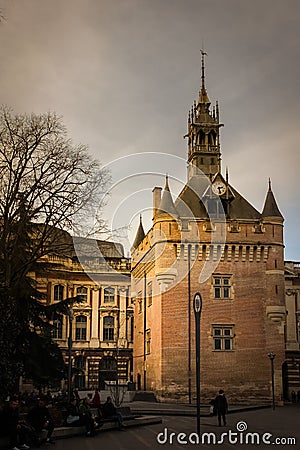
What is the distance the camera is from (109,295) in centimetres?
6122

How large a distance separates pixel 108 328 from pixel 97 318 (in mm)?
1362

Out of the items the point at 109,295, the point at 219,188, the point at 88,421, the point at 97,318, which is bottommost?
the point at 88,421

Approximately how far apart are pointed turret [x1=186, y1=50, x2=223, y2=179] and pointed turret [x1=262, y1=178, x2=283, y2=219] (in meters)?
7.42

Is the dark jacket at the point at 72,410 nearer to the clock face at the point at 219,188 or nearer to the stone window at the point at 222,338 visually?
the stone window at the point at 222,338

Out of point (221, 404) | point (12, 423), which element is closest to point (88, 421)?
point (12, 423)

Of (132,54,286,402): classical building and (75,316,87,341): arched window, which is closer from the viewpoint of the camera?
(132,54,286,402): classical building

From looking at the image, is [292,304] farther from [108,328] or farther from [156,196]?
[156,196]

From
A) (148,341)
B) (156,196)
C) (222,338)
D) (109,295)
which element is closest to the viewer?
(222,338)

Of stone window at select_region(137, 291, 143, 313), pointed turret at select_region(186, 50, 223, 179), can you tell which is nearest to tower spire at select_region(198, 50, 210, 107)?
pointed turret at select_region(186, 50, 223, 179)

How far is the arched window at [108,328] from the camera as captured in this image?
59.7 metres

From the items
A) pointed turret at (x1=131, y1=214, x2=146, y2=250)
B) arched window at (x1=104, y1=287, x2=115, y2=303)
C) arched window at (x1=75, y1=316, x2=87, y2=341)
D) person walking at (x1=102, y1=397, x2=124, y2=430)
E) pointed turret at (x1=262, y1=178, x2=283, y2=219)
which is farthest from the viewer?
arched window at (x1=104, y1=287, x2=115, y2=303)

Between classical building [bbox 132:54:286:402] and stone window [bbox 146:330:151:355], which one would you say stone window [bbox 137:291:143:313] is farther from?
classical building [bbox 132:54:286:402]

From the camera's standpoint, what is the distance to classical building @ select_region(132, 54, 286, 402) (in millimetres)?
41906

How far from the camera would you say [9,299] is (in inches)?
935
